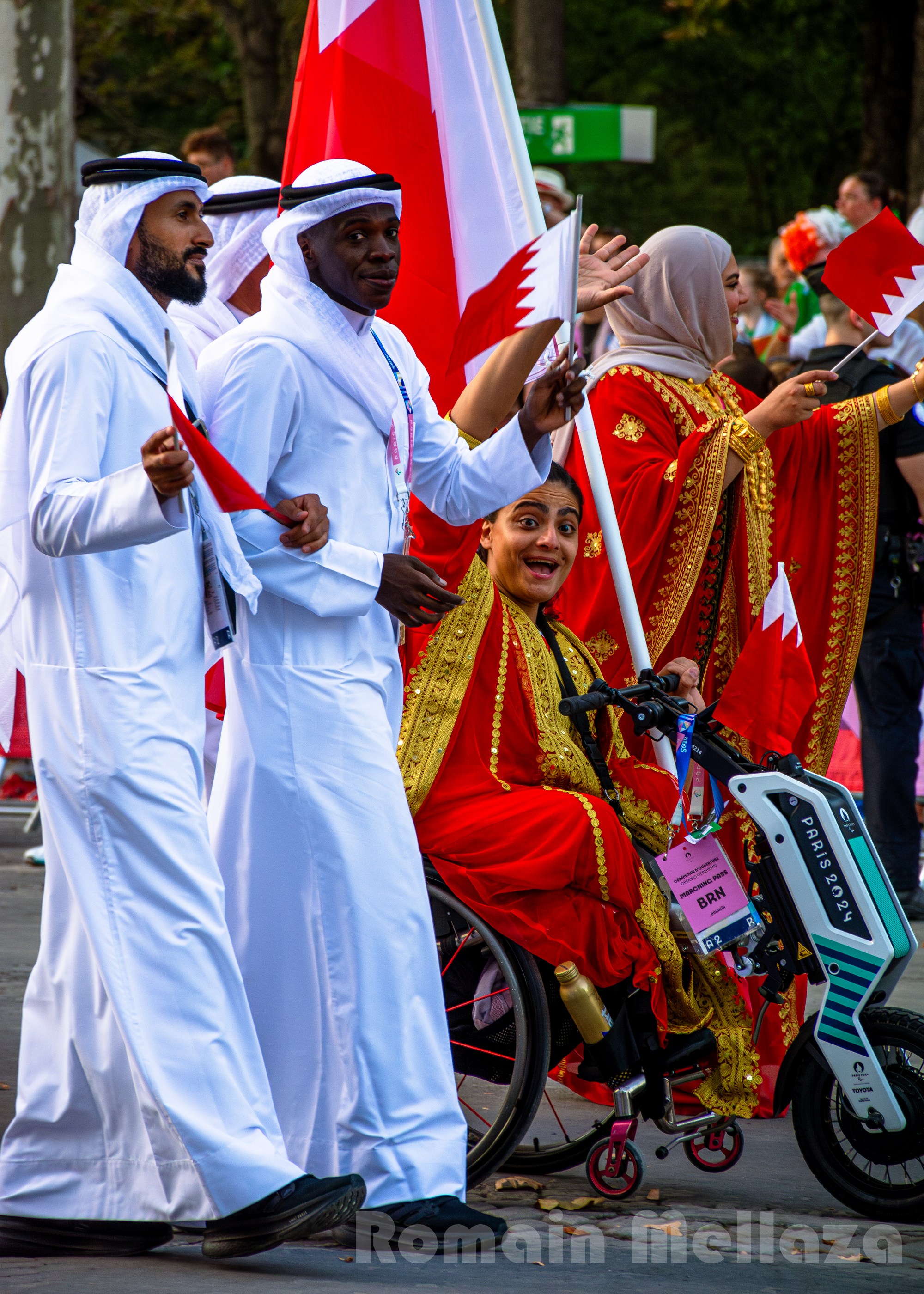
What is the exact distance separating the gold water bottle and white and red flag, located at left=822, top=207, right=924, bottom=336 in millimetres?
1966

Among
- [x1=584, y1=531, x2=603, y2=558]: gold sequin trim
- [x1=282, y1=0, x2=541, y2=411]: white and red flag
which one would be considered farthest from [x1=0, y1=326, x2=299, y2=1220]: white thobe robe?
[x1=584, y1=531, x2=603, y2=558]: gold sequin trim

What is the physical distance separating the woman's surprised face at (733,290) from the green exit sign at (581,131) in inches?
239

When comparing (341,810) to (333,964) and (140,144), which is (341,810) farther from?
(140,144)

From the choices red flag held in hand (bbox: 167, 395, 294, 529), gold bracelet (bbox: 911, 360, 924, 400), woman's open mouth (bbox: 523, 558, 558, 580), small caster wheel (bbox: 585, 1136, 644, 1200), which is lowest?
small caster wheel (bbox: 585, 1136, 644, 1200)

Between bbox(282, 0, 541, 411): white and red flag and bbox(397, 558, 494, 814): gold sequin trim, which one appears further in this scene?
bbox(282, 0, 541, 411): white and red flag

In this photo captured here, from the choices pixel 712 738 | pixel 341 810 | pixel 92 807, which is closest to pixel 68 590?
pixel 92 807

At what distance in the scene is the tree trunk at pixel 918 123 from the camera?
14.2m

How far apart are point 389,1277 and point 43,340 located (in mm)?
1767

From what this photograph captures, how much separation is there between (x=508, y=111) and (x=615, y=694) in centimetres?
165

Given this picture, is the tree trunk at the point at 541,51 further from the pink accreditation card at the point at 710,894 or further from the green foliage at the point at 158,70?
the pink accreditation card at the point at 710,894

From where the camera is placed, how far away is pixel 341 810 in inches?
140

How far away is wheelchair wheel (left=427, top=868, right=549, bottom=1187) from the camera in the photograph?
381 cm

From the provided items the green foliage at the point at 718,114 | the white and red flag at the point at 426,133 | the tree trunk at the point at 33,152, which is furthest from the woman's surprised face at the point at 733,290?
the green foliage at the point at 718,114

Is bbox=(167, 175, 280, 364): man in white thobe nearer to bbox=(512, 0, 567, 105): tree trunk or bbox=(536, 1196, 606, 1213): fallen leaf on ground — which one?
bbox=(536, 1196, 606, 1213): fallen leaf on ground
